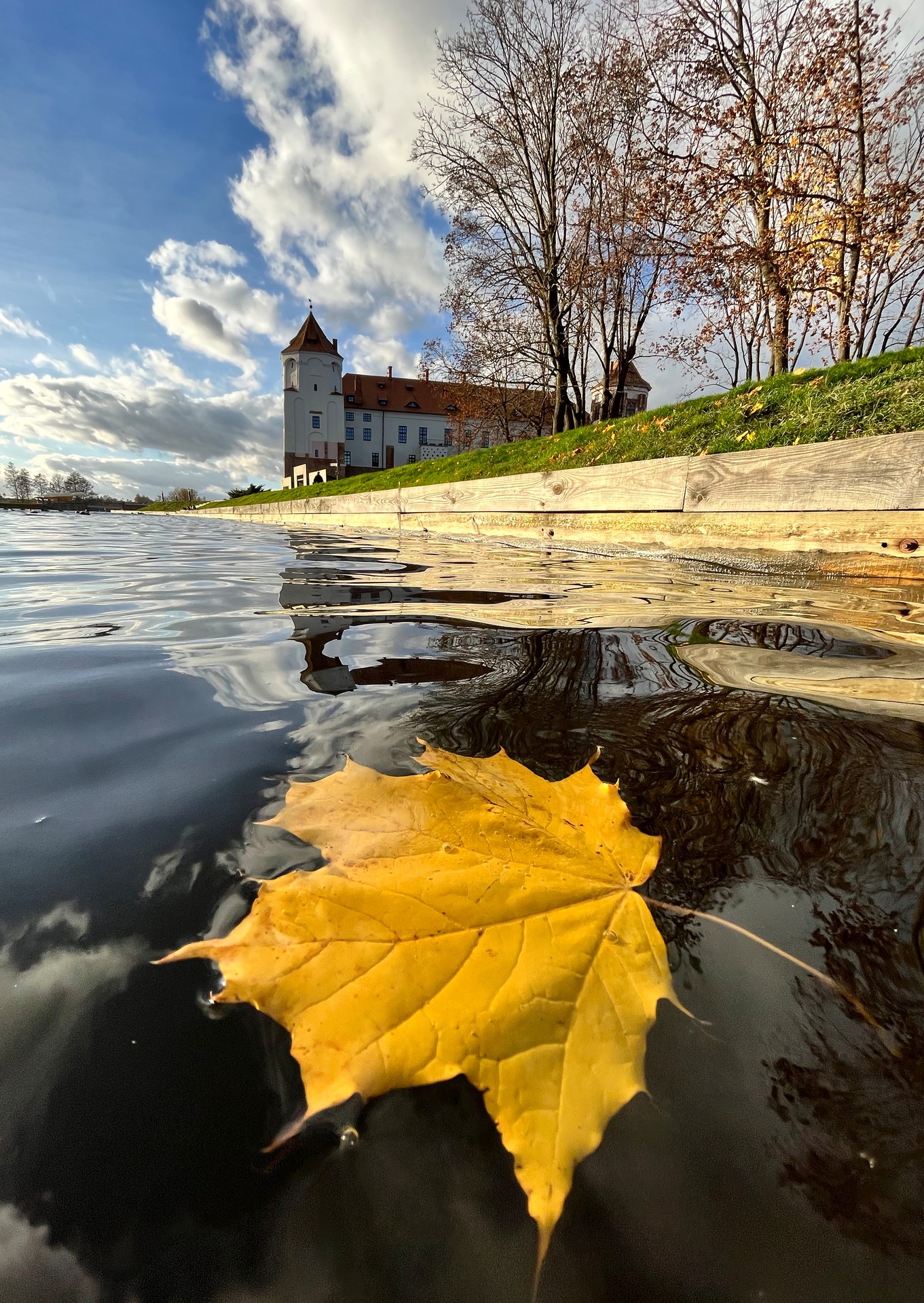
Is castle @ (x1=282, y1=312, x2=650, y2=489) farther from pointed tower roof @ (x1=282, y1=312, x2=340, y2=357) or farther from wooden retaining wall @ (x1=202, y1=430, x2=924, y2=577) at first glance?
wooden retaining wall @ (x1=202, y1=430, x2=924, y2=577)

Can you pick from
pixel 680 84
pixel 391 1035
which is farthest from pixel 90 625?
pixel 680 84

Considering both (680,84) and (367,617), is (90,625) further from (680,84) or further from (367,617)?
(680,84)

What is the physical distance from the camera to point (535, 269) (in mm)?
15453

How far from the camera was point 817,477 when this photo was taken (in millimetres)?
4957

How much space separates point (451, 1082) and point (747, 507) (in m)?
6.14

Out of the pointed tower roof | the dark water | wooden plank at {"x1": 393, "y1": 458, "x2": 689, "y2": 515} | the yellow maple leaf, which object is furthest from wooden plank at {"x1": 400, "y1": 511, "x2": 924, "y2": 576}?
the pointed tower roof

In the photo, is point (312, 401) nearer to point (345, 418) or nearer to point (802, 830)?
point (345, 418)

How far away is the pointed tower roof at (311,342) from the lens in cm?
5216

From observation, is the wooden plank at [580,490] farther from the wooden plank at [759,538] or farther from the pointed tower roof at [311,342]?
the pointed tower roof at [311,342]

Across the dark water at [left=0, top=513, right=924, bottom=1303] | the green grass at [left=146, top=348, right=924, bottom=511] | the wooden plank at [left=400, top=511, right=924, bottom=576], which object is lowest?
the dark water at [left=0, top=513, right=924, bottom=1303]

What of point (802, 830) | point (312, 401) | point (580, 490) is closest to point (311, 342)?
point (312, 401)

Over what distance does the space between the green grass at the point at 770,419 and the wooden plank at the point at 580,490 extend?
23.4 inches

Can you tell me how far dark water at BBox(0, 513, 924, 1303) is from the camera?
1.29ft

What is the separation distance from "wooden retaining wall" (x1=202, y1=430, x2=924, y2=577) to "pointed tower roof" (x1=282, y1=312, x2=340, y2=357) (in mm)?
52446
